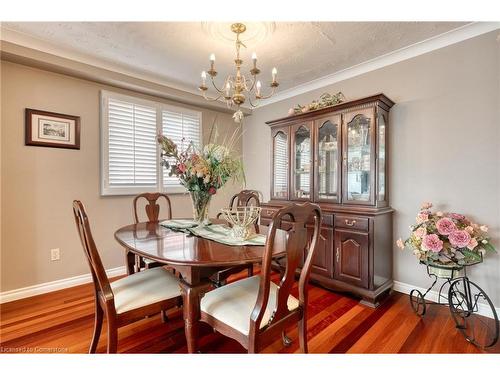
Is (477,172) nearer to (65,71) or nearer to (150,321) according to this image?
(150,321)

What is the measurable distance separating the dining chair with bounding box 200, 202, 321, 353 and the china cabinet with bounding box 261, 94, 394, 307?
116 centimetres

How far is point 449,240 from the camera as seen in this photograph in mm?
1826

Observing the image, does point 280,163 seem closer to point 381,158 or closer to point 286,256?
point 381,158

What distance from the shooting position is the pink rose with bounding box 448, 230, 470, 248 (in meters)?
1.75

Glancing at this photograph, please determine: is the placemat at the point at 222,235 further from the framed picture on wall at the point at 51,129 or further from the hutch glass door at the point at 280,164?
the framed picture on wall at the point at 51,129

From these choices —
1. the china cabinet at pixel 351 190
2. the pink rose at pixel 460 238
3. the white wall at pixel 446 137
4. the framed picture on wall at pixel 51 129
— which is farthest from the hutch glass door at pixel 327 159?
the framed picture on wall at pixel 51 129

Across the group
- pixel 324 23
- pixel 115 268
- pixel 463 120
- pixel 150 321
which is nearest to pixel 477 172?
pixel 463 120

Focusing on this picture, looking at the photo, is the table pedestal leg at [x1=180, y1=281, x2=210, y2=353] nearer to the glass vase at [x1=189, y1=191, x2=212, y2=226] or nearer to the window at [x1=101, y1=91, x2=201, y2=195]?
the glass vase at [x1=189, y1=191, x2=212, y2=226]

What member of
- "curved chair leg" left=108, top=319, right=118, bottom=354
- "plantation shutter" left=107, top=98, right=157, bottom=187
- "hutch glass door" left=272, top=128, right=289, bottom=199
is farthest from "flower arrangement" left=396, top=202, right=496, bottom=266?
"plantation shutter" left=107, top=98, right=157, bottom=187

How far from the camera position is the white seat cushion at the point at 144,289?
1343 mm

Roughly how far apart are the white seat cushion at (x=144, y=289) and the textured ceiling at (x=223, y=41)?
1985 mm

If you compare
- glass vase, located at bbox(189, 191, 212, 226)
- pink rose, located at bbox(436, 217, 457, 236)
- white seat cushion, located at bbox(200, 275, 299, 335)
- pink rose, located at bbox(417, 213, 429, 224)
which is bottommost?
white seat cushion, located at bbox(200, 275, 299, 335)

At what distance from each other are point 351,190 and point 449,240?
883 mm

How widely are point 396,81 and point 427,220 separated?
1457 mm
